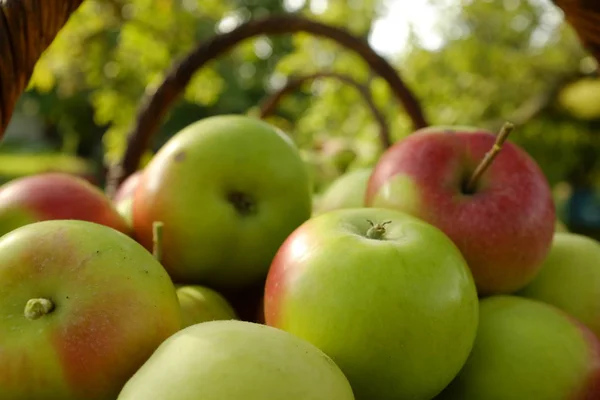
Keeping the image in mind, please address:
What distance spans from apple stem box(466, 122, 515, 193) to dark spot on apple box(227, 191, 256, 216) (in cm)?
24

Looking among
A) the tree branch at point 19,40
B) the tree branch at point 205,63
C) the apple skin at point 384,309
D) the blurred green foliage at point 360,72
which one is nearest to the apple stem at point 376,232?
the apple skin at point 384,309

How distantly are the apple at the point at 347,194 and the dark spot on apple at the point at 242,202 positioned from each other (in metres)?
0.18

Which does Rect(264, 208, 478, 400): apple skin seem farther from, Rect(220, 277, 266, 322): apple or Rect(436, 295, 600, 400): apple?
Rect(220, 277, 266, 322): apple

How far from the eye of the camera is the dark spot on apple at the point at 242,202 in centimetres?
66

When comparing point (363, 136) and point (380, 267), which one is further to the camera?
point (363, 136)

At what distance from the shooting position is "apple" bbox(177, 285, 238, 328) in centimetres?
56

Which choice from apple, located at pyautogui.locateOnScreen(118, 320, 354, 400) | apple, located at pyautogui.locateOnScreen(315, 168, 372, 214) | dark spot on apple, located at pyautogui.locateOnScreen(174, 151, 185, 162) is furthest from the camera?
apple, located at pyautogui.locateOnScreen(315, 168, 372, 214)

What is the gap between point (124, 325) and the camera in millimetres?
428

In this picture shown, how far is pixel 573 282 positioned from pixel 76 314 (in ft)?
1.69

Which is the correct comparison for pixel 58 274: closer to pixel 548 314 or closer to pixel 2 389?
pixel 2 389

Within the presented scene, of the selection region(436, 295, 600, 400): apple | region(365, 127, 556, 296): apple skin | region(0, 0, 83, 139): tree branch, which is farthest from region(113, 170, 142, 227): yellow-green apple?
region(436, 295, 600, 400): apple

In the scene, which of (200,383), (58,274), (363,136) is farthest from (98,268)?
(363,136)

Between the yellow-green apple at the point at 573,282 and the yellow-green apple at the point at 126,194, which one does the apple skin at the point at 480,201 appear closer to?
the yellow-green apple at the point at 573,282

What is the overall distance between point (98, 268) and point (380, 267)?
214 mm
